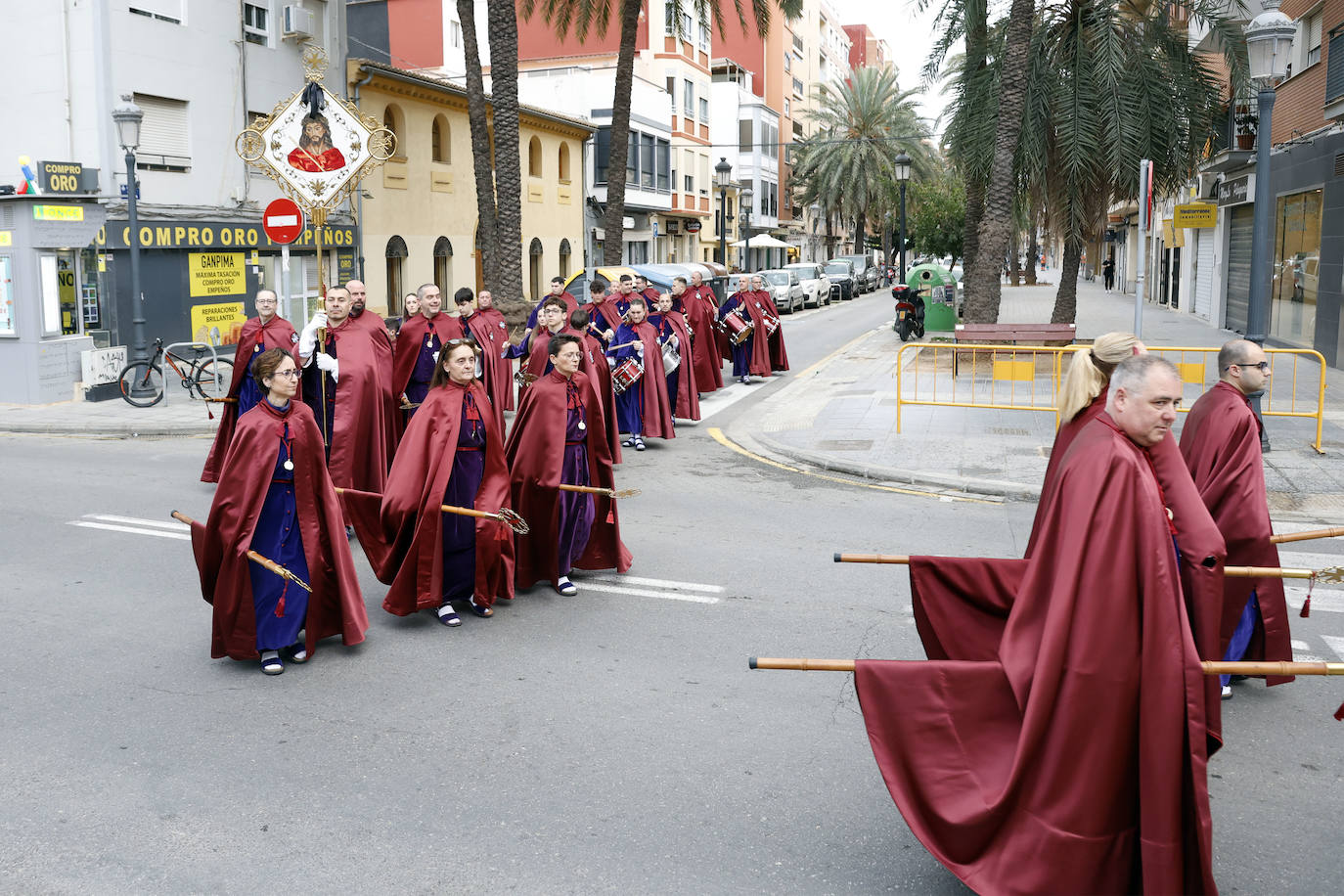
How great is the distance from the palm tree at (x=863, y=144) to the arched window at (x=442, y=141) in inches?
1279

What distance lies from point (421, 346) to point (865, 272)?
43.6 meters

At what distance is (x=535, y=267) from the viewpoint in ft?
122

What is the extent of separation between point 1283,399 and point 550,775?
12.9 m

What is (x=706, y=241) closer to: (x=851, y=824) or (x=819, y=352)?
(x=819, y=352)

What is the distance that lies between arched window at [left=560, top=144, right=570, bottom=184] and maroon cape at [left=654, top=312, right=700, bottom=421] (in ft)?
81.1

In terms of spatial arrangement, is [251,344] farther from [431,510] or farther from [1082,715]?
[1082,715]

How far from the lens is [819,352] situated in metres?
25.8

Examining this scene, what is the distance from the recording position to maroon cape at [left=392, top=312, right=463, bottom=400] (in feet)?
37.0

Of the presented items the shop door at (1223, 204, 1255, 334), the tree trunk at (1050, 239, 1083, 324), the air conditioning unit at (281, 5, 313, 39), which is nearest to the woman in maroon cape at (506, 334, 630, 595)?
the tree trunk at (1050, 239, 1083, 324)

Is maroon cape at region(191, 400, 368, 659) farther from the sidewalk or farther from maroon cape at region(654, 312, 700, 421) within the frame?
maroon cape at region(654, 312, 700, 421)

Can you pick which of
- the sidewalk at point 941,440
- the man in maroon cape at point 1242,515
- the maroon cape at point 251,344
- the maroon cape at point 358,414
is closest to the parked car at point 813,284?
the sidewalk at point 941,440

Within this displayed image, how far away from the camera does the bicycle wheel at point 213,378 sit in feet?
59.1

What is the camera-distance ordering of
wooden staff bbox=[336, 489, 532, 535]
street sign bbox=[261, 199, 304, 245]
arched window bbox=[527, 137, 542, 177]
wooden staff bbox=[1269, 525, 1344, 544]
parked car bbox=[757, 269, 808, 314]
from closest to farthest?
wooden staff bbox=[1269, 525, 1344, 544], wooden staff bbox=[336, 489, 532, 535], street sign bbox=[261, 199, 304, 245], arched window bbox=[527, 137, 542, 177], parked car bbox=[757, 269, 808, 314]

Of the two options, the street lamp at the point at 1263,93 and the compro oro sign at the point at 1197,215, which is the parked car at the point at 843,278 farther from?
the street lamp at the point at 1263,93
